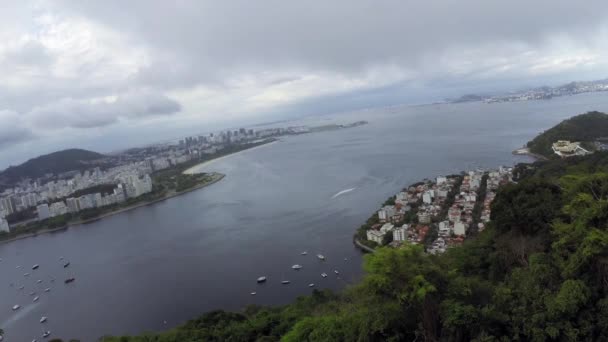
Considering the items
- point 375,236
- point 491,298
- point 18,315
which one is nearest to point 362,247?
point 375,236

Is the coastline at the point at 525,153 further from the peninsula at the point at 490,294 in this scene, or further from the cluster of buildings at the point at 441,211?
the peninsula at the point at 490,294

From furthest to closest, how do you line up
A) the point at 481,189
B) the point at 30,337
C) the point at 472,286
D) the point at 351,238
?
1. the point at 481,189
2. the point at 351,238
3. the point at 30,337
4. the point at 472,286

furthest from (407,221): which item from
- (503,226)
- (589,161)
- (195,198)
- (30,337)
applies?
(195,198)

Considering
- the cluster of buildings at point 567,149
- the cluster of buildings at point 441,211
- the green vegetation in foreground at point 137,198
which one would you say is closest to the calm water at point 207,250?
the cluster of buildings at point 441,211

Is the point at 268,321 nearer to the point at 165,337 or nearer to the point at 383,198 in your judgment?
the point at 165,337

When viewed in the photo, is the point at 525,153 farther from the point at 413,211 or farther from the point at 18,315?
the point at 18,315

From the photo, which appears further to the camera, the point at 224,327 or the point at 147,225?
the point at 147,225

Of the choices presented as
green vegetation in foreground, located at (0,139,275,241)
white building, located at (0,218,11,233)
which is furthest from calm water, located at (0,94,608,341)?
white building, located at (0,218,11,233)
